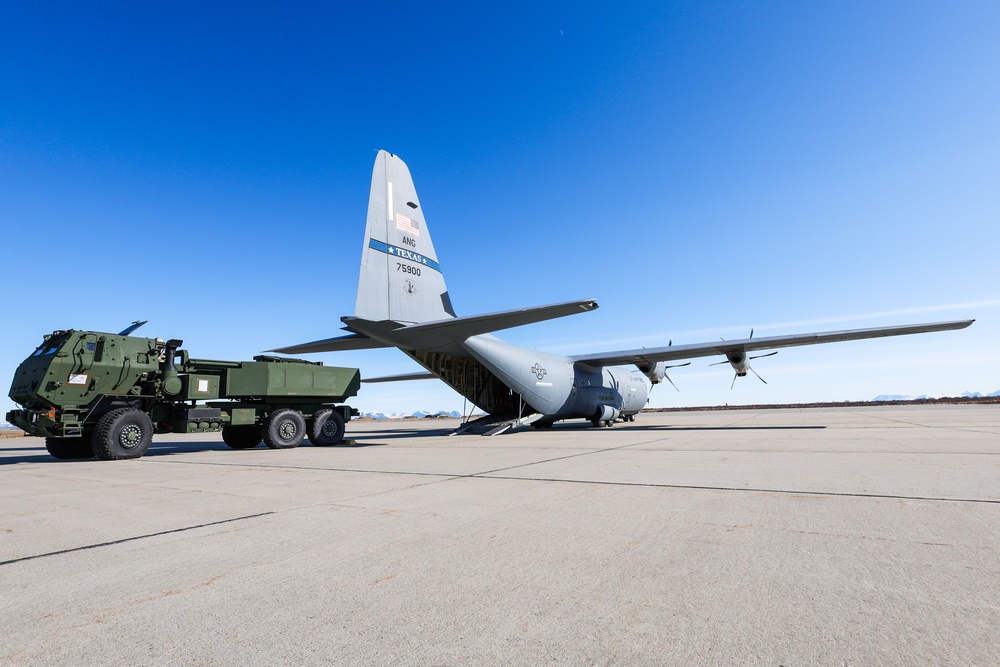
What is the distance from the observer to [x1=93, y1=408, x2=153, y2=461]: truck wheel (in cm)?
1043

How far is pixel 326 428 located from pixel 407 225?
6180 millimetres

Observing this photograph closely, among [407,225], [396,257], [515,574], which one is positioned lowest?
[515,574]

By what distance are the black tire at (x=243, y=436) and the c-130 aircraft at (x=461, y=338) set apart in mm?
2987

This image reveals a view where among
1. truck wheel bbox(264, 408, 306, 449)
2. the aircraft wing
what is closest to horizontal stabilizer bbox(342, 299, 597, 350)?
truck wheel bbox(264, 408, 306, 449)

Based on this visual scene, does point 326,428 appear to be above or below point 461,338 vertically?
below

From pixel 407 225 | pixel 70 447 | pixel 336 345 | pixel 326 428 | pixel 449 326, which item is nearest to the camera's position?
pixel 70 447

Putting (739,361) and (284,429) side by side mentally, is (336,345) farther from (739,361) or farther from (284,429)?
(739,361)

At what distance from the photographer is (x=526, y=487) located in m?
5.79

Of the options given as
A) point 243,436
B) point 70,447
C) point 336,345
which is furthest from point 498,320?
point 70,447

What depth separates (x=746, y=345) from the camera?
18109 mm

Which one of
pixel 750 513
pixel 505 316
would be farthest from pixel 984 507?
pixel 505 316

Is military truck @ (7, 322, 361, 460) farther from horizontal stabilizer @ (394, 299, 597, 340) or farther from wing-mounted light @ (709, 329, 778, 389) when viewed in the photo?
wing-mounted light @ (709, 329, 778, 389)

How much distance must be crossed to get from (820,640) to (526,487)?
392cm

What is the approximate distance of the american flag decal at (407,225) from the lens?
13914mm
